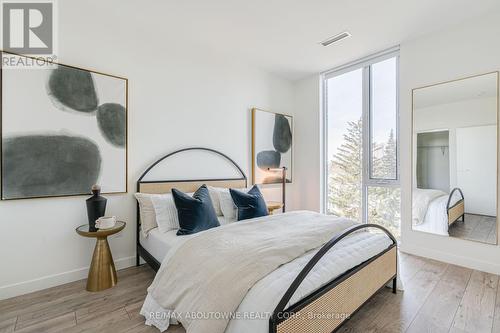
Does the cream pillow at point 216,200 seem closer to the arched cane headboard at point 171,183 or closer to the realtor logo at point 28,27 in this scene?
the arched cane headboard at point 171,183

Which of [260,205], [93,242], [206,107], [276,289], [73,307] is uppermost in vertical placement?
[206,107]

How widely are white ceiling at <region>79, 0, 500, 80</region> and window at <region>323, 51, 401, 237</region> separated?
458mm

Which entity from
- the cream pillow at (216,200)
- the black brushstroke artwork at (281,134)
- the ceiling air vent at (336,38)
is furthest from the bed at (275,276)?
the ceiling air vent at (336,38)

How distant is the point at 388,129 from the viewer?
3.57 meters

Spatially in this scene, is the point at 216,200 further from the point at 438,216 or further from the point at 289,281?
the point at 438,216

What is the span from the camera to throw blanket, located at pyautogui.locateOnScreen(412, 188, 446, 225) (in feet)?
10.1

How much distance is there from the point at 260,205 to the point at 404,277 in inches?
66.9

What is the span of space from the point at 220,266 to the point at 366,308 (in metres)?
1.38

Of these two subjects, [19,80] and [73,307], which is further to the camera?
[19,80]

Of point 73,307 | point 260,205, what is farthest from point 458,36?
point 73,307

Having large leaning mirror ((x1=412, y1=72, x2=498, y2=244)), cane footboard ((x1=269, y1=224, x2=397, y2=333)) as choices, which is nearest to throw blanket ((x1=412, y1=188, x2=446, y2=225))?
large leaning mirror ((x1=412, y1=72, x2=498, y2=244))

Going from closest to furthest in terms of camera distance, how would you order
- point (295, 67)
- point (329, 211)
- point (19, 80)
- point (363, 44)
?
point (19, 80)
point (363, 44)
point (295, 67)
point (329, 211)

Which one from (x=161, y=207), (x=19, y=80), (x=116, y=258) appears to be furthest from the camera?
(x=116, y=258)

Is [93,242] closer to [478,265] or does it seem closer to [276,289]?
[276,289]
